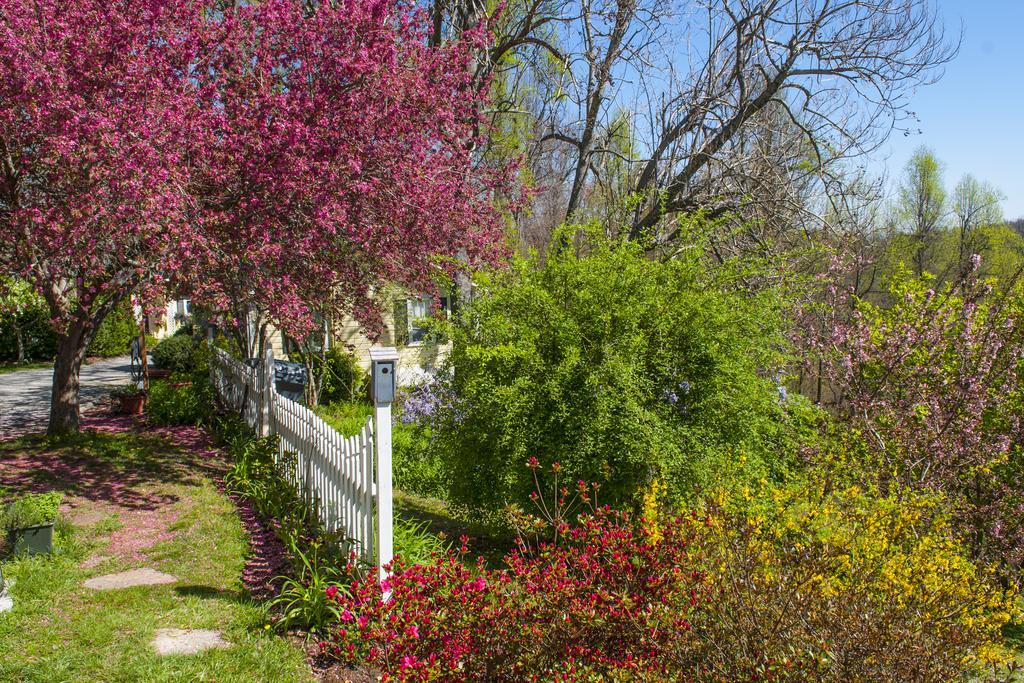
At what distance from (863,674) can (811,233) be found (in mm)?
9359

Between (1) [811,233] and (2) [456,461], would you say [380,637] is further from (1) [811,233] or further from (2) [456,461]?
(1) [811,233]

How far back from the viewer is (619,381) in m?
5.68

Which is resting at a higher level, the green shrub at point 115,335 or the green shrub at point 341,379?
the green shrub at point 115,335

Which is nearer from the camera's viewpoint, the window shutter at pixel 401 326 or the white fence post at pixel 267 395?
the white fence post at pixel 267 395

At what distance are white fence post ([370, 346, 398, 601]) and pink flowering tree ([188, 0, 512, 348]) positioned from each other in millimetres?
3068

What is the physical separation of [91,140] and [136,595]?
3991 millimetres

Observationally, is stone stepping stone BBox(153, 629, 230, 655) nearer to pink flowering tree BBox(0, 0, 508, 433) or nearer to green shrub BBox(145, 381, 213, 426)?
pink flowering tree BBox(0, 0, 508, 433)

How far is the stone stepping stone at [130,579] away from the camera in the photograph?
5.20 meters

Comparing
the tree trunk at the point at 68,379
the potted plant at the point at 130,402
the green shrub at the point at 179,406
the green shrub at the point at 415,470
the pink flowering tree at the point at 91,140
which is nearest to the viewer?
the pink flowering tree at the point at 91,140

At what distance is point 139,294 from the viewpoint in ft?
22.1

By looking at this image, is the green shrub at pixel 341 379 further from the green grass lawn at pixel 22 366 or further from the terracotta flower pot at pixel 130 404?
the green grass lawn at pixel 22 366

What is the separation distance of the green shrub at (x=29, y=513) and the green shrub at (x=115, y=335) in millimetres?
19463

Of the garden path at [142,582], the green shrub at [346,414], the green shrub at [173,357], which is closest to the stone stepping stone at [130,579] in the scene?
the garden path at [142,582]

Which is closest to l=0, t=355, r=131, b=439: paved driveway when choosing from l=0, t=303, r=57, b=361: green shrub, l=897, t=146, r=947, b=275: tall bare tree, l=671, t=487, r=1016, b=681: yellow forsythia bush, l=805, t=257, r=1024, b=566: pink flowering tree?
l=0, t=303, r=57, b=361: green shrub
